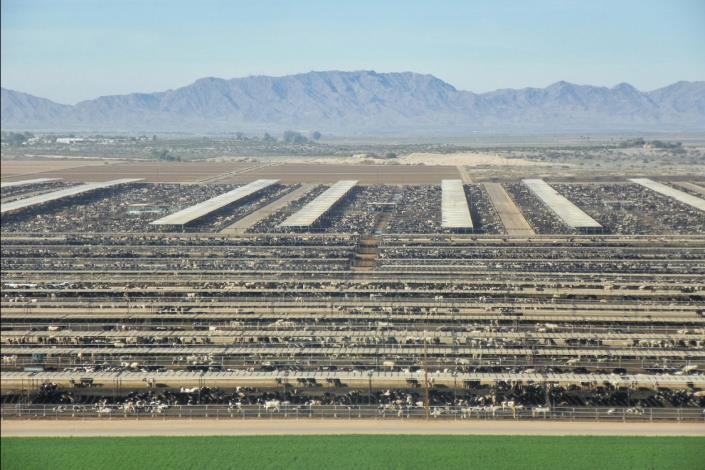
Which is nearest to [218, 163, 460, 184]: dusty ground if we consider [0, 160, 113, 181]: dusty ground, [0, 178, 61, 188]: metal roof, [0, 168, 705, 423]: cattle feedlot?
[0, 178, 61, 188]: metal roof

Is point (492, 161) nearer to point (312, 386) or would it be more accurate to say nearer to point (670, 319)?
point (670, 319)

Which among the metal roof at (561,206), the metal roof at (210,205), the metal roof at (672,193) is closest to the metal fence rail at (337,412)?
the metal roof at (561,206)

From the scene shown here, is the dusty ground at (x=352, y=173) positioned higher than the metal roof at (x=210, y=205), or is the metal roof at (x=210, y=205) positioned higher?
the dusty ground at (x=352, y=173)

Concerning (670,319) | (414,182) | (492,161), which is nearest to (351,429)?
(670,319)

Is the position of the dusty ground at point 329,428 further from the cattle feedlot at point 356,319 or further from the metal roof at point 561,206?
the metal roof at point 561,206

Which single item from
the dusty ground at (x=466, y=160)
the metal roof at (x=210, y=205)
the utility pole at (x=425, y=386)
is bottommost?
the utility pole at (x=425, y=386)

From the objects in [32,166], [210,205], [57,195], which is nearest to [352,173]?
[210,205]
